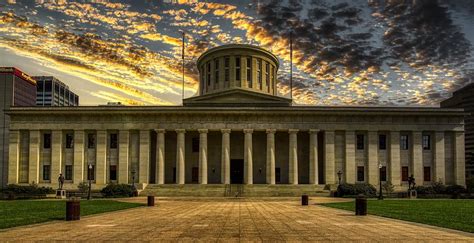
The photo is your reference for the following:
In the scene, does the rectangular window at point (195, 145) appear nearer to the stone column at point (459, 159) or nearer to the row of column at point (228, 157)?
the row of column at point (228, 157)

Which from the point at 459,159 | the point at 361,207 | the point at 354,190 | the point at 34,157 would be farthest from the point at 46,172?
the point at 459,159

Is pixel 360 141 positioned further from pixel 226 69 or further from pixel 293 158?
pixel 226 69

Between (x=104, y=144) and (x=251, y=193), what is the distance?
2314 centimetres

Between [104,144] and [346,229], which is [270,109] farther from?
[346,229]

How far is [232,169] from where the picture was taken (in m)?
68.2

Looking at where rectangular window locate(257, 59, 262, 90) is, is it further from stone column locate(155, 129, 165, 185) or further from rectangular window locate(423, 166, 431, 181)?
rectangular window locate(423, 166, 431, 181)

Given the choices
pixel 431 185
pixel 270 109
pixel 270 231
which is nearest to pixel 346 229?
pixel 270 231

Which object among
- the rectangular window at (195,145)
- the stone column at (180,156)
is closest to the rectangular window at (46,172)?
the stone column at (180,156)

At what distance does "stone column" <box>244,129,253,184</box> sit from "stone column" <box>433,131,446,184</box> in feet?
87.4

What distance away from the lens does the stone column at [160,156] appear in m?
62.1

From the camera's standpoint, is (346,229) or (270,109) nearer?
(346,229)

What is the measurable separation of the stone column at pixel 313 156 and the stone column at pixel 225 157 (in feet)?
39.2

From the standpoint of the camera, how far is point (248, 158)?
6241 centimetres

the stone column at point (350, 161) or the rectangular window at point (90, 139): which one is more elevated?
the rectangular window at point (90, 139)
